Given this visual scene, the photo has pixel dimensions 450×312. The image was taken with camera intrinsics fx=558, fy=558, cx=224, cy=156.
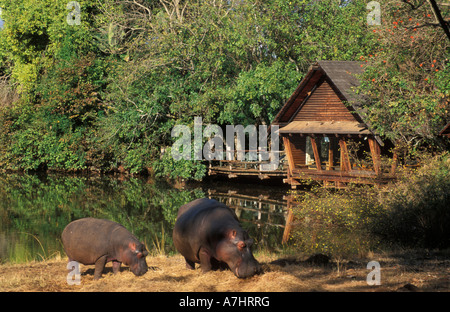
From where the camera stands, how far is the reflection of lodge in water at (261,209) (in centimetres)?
2352

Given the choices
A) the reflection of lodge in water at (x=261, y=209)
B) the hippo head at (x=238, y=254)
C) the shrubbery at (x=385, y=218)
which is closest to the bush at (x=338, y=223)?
the shrubbery at (x=385, y=218)

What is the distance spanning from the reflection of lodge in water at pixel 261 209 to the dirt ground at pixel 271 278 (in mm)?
8922

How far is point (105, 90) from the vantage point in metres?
44.6

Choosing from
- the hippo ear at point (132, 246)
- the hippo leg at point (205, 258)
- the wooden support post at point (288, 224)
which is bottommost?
the wooden support post at point (288, 224)

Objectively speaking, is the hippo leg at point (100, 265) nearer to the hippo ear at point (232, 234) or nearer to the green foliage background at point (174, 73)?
the hippo ear at point (232, 234)

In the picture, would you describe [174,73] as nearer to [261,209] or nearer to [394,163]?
[261,209]

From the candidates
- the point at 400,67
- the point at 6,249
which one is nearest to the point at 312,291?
the point at 6,249

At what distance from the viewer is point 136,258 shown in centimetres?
950

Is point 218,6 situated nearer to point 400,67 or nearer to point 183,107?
point 183,107

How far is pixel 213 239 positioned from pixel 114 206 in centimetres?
2070

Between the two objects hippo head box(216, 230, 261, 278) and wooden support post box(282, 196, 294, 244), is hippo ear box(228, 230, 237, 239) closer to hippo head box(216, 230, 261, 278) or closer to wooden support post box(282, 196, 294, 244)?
hippo head box(216, 230, 261, 278)

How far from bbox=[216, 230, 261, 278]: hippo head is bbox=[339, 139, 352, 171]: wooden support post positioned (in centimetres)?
1914

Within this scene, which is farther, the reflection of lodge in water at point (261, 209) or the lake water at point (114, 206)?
the reflection of lodge in water at point (261, 209)
